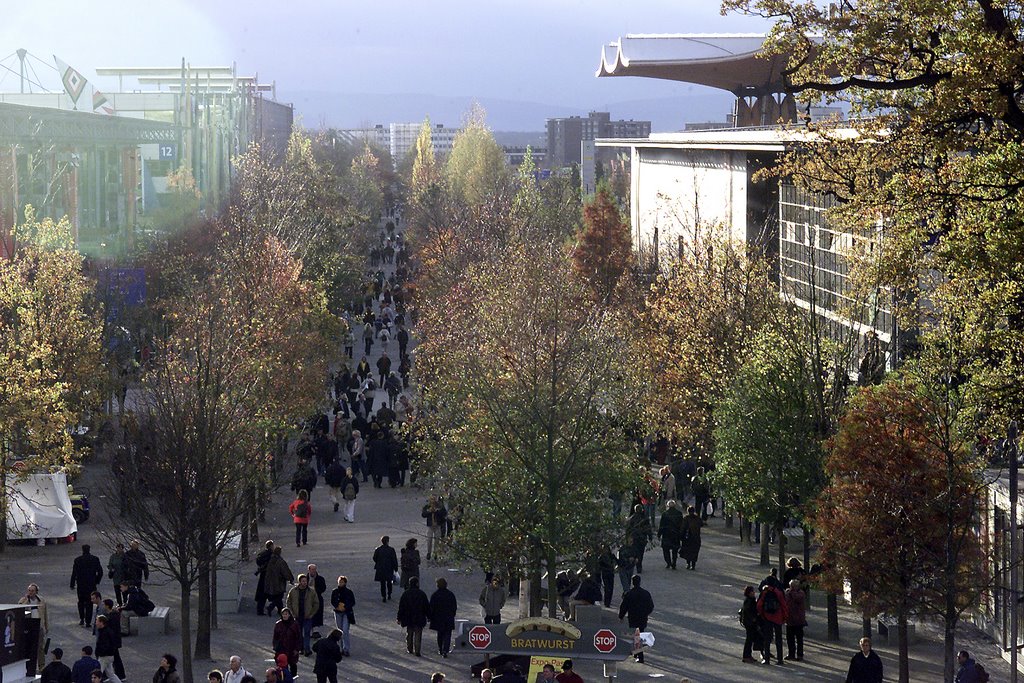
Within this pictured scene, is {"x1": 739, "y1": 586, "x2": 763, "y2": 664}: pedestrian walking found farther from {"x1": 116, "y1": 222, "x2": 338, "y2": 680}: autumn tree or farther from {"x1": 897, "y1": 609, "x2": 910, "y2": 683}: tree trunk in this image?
{"x1": 116, "y1": 222, "x2": 338, "y2": 680}: autumn tree

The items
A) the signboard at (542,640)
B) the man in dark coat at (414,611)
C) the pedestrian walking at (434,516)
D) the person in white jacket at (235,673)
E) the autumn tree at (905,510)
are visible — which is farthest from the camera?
the pedestrian walking at (434,516)

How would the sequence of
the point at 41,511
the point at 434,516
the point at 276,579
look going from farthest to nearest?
the point at 41,511, the point at 434,516, the point at 276,579

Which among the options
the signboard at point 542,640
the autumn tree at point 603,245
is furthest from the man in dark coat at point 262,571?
the autumn tree at point 603,245

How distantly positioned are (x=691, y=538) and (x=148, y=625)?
9.39 meters

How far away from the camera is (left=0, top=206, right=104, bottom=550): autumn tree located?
26422 mm

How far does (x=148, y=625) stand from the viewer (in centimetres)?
2203

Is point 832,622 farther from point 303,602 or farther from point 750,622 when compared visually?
point 303,602

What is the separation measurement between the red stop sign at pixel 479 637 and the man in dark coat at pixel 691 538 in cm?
1122

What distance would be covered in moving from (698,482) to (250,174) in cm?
4261

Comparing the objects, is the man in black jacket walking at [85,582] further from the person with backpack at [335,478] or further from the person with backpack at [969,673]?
the person with backpack at [969,673]

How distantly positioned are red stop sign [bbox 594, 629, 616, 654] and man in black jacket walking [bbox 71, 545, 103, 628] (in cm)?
Answer: 957

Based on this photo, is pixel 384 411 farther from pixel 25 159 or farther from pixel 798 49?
pixel 25 159

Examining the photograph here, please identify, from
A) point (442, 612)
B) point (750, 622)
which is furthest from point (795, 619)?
point (442, 612)

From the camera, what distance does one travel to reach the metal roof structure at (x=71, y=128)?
64.6 metres
